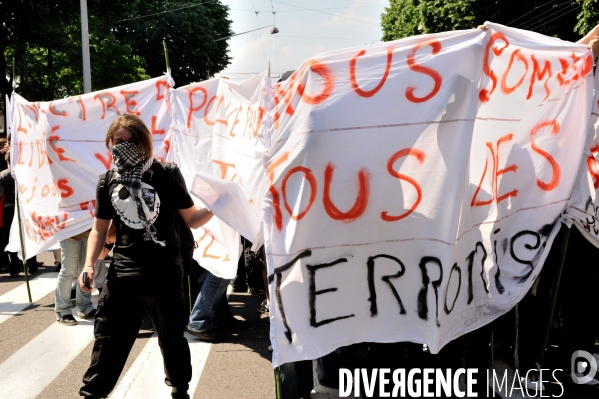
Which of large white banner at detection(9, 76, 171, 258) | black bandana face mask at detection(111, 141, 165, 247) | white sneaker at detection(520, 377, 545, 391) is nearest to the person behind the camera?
black bandana face mask at detection(111, 141, 165, 247)

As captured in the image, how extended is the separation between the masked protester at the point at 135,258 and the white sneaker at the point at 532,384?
88.3 inches

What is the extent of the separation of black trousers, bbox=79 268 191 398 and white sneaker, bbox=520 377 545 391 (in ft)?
7.35

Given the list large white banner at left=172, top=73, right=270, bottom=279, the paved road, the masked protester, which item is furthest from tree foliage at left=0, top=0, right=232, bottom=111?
the masked protester

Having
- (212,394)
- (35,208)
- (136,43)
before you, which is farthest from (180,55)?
(212,394)

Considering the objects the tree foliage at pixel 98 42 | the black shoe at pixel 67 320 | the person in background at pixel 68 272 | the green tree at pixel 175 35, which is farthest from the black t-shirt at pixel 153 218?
the green tree at pixel 175 35

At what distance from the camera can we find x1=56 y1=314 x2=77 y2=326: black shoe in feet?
21.0

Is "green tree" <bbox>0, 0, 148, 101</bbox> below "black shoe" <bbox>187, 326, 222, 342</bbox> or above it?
above

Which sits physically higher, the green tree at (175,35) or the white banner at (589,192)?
the green tree at (175,35)

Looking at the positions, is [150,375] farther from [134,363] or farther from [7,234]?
[7,234]

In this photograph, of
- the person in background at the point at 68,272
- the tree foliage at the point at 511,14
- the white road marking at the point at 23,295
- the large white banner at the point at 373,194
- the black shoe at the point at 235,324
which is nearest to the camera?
the large white banner at the point at 373,194

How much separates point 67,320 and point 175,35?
32584 mm

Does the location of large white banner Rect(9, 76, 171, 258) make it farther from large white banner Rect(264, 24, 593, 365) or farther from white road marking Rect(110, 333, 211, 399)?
large white banner Rect(264, 24, 593, 365)

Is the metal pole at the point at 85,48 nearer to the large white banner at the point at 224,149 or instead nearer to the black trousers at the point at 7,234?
the black trousers at the point at 7,234

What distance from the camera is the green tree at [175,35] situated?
118 ft
